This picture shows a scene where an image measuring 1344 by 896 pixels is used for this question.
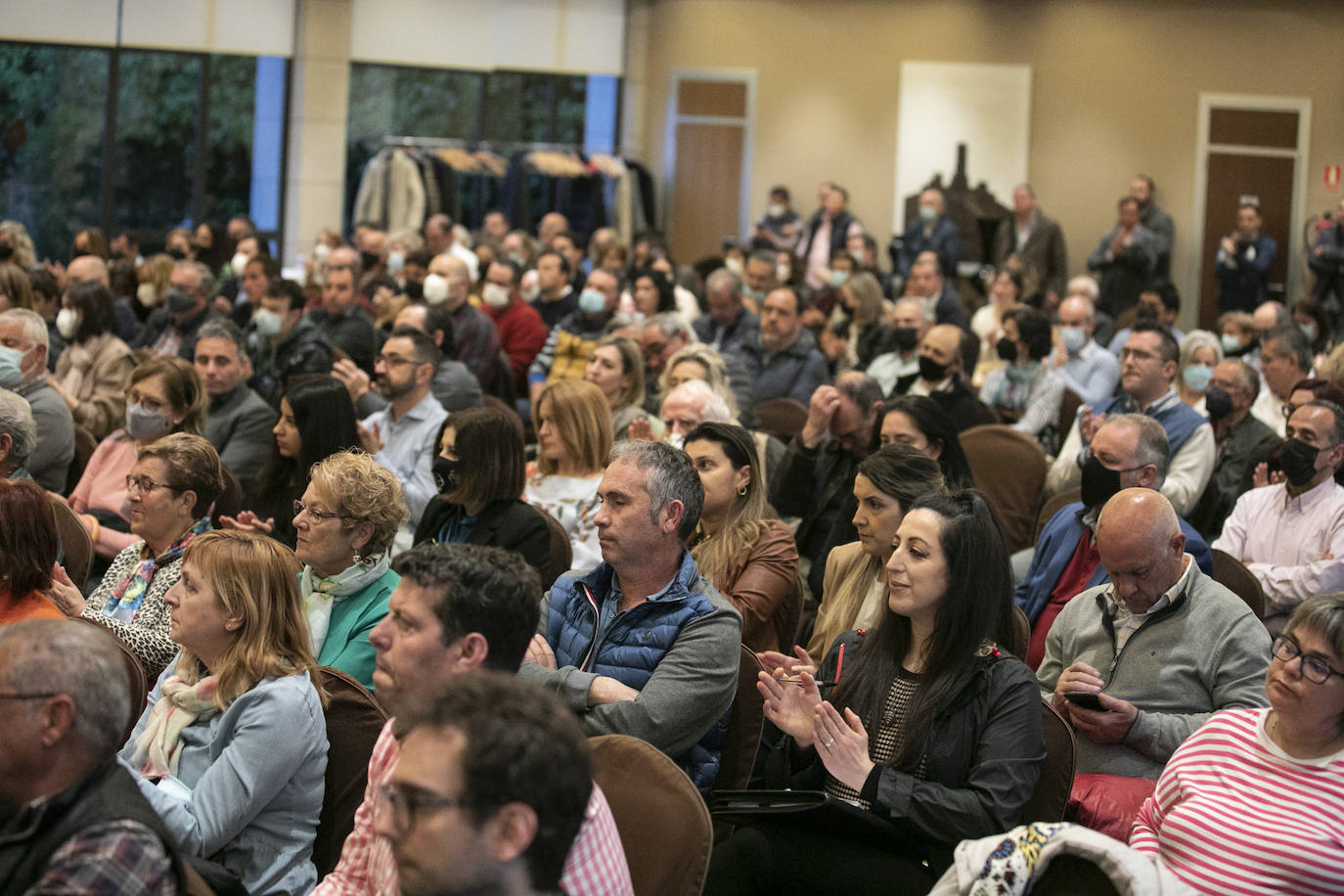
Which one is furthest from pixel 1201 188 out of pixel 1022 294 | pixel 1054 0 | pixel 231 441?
pixel 231 441

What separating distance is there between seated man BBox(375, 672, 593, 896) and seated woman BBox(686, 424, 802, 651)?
1971 mm

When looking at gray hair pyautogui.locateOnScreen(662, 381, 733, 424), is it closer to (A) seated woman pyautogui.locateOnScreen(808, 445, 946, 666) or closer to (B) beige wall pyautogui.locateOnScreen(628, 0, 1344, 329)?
(A) seated woman pyautogui.locateOnScreen(808, 445, 946, 666)

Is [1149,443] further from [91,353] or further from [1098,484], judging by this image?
[91,353]

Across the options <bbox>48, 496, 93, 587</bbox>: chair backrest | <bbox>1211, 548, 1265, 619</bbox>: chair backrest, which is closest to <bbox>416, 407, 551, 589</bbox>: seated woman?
<bbox>48, 496, 93, 587</bbox>: chair backrest

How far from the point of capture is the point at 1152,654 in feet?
10.6

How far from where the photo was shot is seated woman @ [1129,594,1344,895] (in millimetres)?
2428

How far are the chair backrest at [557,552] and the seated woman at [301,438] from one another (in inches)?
33.2

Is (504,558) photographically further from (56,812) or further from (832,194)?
(832,194)

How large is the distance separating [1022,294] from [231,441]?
648 cm

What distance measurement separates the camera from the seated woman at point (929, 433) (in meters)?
4.35

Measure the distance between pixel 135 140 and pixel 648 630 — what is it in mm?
12417

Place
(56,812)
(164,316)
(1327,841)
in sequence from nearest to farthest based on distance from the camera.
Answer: (56,812)
(1327,841)
(164,316)

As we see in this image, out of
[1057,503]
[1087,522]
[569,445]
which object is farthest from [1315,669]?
[569,445]

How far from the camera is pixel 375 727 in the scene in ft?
8.89
